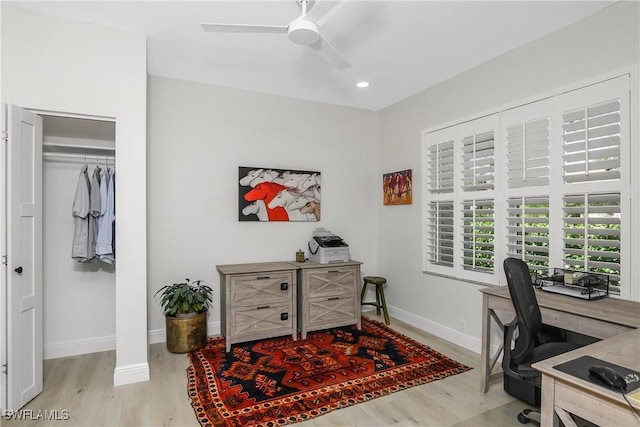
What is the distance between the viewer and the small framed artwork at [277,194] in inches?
155

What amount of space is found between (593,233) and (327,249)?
2.37 meters

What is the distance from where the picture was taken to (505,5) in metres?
2.38

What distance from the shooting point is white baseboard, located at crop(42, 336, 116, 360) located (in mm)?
3140

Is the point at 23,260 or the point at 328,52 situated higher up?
A: the point at 328,52

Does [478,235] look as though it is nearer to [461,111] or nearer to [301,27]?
[461,111]

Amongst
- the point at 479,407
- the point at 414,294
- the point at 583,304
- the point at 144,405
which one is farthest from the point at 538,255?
the point at 144,405

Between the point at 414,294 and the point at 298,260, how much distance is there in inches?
57.3

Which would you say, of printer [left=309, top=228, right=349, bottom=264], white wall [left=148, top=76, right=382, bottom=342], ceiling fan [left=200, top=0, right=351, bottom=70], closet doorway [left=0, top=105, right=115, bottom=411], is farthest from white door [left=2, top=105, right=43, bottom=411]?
printer [left=309, top=228, right=349, bottom=264]

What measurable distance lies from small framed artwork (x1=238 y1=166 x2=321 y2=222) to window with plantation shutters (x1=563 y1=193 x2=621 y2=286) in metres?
2.62

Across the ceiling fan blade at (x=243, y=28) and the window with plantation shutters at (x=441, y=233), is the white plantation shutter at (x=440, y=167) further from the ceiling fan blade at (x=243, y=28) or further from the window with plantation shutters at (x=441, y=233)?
the ceiling fan blade at (x=243, y=28)

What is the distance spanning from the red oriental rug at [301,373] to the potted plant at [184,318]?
13cm

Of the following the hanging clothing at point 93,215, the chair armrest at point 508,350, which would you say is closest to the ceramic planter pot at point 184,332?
the hanging clothing at point 93,215

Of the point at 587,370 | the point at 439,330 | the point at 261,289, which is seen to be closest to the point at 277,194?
the point at 261,289

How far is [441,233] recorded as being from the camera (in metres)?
3.73
